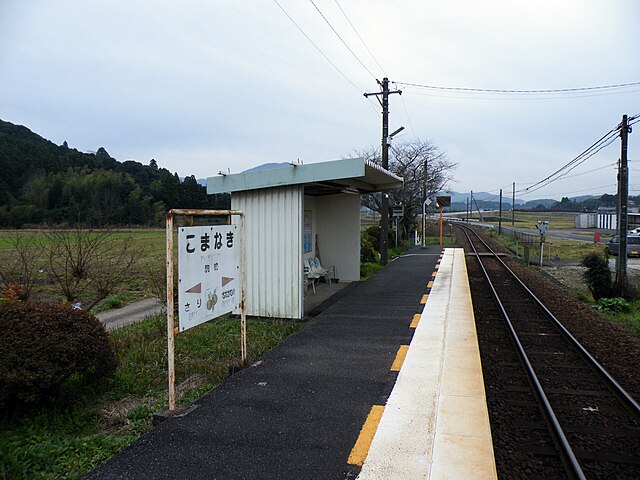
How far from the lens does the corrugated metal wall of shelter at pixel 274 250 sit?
8.44m

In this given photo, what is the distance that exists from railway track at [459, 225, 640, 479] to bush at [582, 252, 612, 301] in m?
7.61

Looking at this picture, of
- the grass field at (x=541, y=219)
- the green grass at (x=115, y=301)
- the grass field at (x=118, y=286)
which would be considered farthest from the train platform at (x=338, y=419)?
the grass field at (x=541, y=219)

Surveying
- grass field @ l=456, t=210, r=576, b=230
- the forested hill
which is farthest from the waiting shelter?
grass field @ l=456, t=210, r=576, b=230

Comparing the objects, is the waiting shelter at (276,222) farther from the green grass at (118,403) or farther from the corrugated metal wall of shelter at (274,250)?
the green grass at (118,403)

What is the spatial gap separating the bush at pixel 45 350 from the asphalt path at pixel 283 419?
1157 mm

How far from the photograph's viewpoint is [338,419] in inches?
160

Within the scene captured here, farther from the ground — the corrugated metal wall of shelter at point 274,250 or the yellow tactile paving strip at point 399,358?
the corrugated metal wall of shelter at point 274,250

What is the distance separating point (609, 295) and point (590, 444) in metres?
12.6

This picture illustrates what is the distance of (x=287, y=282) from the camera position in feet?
27.9

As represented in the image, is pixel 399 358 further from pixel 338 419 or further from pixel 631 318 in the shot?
pixel 631 318

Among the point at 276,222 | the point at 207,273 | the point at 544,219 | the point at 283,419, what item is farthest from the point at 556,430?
the point at 544,219

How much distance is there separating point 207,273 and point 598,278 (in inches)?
562

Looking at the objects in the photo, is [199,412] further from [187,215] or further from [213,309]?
[187,215]

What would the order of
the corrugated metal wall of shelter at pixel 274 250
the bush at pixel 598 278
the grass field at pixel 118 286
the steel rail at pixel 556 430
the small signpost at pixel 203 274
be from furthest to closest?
the bush at pixel 598 278 < the grass field at pixel 118 286 < the corrugated metal wall of shelter at pixel 274 250 < the small signpost at pixel 203 274 < the steel rail at pixel 556 430
